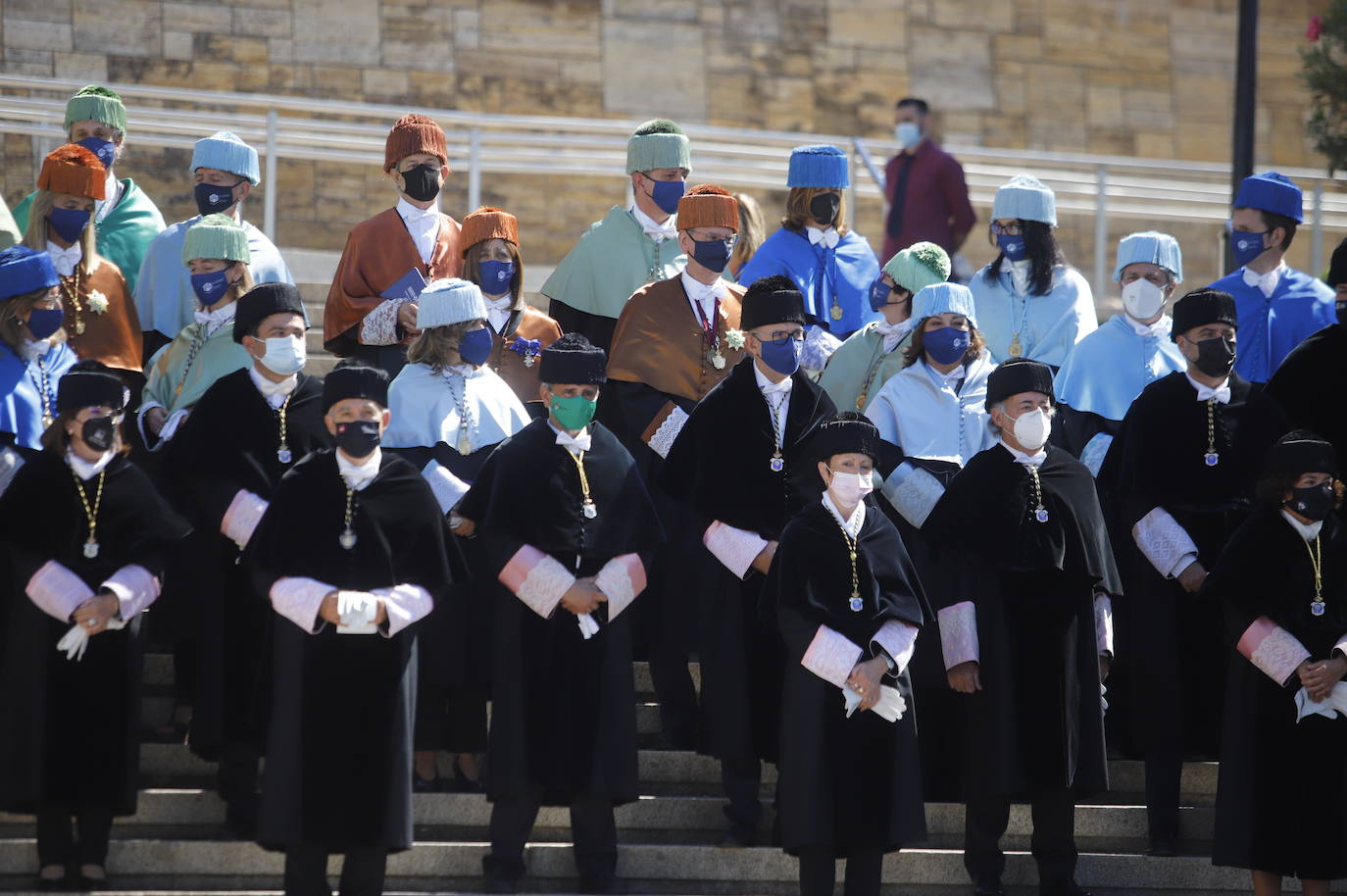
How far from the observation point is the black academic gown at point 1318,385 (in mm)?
9539

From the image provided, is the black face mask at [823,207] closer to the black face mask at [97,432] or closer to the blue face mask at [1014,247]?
the blue face mask at [1014,247]

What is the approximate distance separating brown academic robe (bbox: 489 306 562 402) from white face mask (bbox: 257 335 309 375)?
1.16m

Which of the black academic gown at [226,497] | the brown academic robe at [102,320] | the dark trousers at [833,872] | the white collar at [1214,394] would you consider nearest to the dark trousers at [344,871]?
the black academic gown at [226,497]

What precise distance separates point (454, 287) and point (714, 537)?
1498 millimetres

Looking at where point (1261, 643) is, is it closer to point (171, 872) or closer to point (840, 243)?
point (840, 243)

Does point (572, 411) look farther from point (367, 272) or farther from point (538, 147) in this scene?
point (538, 147)

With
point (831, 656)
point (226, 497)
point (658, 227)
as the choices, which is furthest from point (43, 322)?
point (831, 656)

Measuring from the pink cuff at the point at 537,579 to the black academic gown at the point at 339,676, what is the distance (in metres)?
0.41

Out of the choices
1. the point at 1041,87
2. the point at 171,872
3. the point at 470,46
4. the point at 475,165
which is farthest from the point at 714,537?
the point at 1041,87

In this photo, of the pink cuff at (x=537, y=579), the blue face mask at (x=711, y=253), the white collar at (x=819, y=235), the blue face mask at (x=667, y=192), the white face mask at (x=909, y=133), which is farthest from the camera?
the white face mask at (x=909, y=133)

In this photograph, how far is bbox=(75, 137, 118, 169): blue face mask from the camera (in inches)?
405

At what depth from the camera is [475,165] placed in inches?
528

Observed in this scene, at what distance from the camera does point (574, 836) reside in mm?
8242

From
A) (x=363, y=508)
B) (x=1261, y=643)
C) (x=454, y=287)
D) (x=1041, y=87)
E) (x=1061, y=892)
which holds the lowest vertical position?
(x=1061, y=892)
